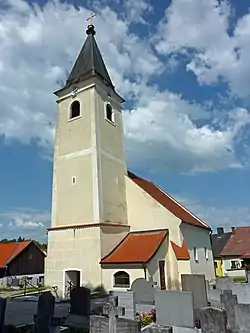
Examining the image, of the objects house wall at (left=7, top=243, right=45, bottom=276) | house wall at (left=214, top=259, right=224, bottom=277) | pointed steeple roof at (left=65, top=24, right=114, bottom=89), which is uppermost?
pointed steeple roof at (left=65, top=24, right=114, bottom=89)

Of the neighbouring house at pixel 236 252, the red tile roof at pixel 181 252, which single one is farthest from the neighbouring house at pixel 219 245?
the red tile roof at pixel 181 252

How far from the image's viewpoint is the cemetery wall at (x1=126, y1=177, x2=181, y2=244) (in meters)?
20.0

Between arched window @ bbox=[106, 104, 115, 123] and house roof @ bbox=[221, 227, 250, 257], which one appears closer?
arched window @ bbox=[106, 104, 115, 123]

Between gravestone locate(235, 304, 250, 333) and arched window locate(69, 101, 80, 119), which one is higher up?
arched window locate(69, 101, 80, 119)

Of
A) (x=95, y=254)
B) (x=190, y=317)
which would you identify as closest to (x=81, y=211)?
(x=95, y=254)

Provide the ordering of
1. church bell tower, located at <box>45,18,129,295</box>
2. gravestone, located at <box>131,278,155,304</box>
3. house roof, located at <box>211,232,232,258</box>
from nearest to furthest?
1. gravestone, located at <box>131,278,155,304</box>
2. church bell tower, located at <box>45,18,129,295</box>
3. house roof, located at <box>211,232,232,258</box>

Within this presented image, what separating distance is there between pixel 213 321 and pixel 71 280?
1544cm

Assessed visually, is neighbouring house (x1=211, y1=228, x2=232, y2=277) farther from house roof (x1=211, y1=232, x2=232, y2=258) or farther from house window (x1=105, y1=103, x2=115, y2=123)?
house window (x1=105, y1=103, x2=115, y2=123)

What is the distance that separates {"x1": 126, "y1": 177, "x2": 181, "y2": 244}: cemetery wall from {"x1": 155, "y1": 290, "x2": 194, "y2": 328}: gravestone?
1196cm

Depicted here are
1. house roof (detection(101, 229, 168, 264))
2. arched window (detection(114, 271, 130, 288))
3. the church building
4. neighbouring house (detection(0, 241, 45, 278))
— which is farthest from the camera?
neighbouring house (detection(0, 241, 45, 278))

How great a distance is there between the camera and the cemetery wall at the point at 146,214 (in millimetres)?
19953

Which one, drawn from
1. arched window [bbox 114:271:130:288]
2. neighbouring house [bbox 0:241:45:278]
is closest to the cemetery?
arched window [bbox 114:271:130:288]

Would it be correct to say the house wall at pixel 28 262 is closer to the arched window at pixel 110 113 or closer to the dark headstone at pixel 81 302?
the arched window at pixel 110 113

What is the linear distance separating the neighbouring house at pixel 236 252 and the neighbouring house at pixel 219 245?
66 centimetres
